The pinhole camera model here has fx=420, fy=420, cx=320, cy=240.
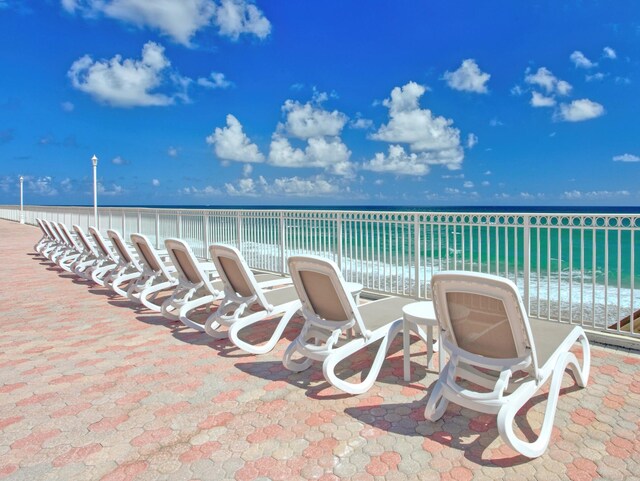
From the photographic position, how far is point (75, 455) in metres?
2.50

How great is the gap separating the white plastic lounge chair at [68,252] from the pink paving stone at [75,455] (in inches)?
313

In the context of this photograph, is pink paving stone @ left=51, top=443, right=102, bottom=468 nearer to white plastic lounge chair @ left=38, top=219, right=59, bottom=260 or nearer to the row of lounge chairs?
the row of lounge chairs

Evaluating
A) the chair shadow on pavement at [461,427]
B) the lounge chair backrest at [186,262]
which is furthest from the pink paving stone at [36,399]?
the chair shadow on pavement at [461,427]

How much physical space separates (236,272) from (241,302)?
0.33 metres

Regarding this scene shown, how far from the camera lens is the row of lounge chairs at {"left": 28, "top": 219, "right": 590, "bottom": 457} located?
2.46 meters

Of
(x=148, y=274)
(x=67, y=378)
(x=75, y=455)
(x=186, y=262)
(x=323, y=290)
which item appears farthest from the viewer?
(x=148, y=274)

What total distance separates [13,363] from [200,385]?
204 centimetres

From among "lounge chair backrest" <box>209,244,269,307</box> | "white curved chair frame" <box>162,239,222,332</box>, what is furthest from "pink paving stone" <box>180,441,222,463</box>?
"white curved chair frame" <box>162,239,222,332</box>

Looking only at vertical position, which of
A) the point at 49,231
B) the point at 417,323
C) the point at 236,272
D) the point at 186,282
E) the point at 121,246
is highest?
the point at 49,231

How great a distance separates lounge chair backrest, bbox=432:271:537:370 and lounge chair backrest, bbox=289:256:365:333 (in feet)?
2.70

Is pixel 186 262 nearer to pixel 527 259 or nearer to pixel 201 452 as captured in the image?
pixel 201 452

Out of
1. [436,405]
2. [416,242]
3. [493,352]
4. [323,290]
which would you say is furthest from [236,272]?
[493,352]

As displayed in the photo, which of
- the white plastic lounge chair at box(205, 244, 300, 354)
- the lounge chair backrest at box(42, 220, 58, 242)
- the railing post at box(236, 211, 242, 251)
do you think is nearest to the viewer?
the white plastic lounge chair at box(205, 244, 300, 354)

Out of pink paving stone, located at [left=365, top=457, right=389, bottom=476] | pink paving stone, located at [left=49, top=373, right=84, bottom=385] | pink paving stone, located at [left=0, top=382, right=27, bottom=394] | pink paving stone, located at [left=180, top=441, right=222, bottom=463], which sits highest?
pink paving stone, located at [left=49, top=373, right=84, bottom=385]
